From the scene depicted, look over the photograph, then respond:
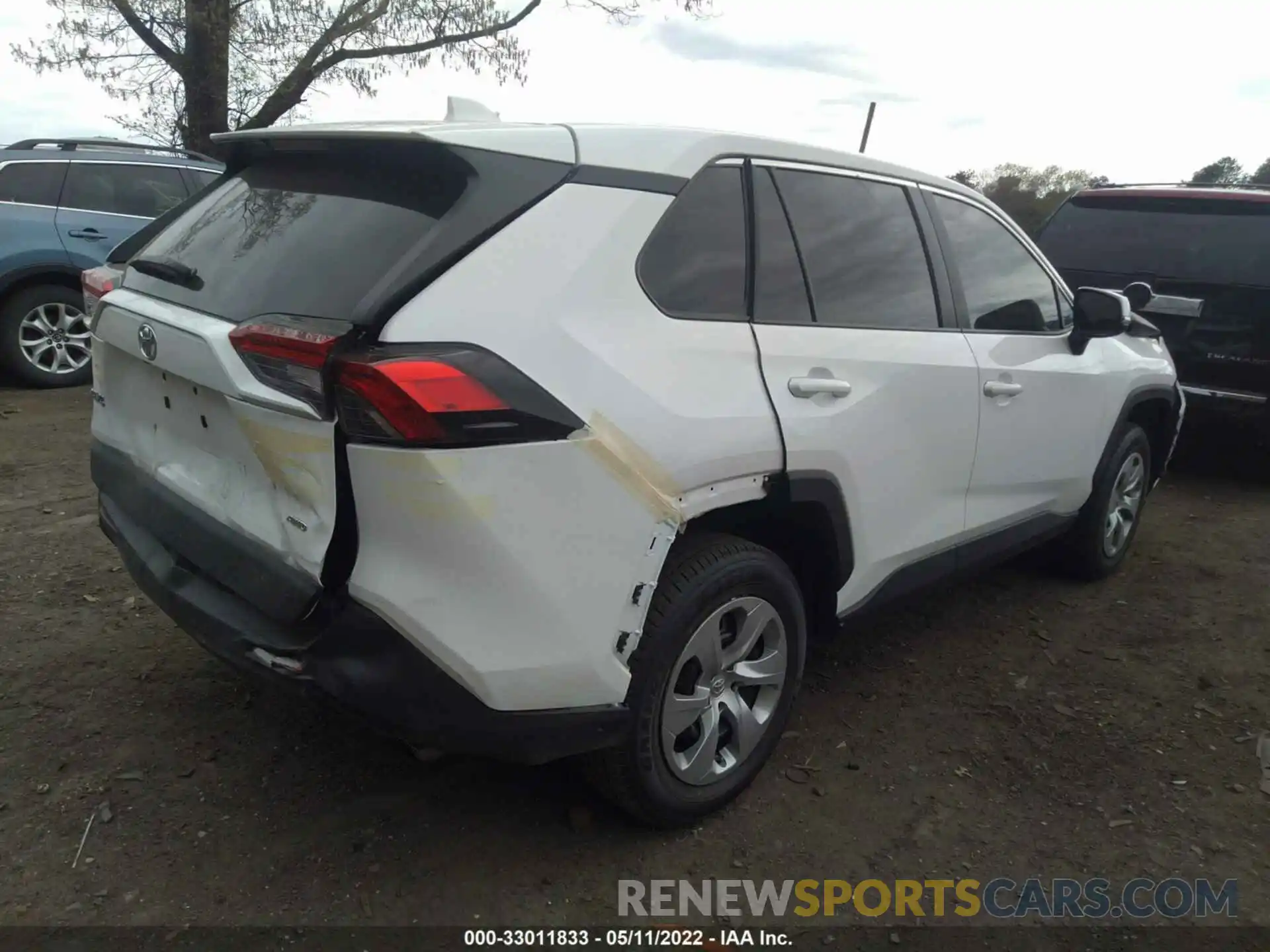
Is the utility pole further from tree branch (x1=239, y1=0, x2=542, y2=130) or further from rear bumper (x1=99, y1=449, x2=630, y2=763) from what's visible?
rear bumper (x1=99, y1=449, x2=630, y2=763)

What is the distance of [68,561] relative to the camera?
3.89m

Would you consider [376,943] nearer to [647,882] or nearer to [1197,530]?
[647,882]

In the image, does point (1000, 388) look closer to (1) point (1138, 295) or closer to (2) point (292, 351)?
(1) point (1138, 295)

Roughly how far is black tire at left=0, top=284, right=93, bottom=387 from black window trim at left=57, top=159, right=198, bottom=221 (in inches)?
23.7

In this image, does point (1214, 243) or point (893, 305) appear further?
point (1214, 243)

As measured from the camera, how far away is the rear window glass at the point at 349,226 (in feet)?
6.40

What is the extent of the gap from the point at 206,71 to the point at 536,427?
41.3ft

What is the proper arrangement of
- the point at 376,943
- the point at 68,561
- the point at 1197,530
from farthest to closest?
the point at 1197,530 < the point at 68,561 < the point at 376,943

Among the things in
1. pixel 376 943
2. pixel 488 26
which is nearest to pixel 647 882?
pixel 376 943

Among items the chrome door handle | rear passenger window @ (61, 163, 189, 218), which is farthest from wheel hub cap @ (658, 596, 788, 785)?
Result: rear passenger window @ (61, 163, 189, 218)

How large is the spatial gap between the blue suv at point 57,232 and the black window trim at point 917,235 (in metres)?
5.93

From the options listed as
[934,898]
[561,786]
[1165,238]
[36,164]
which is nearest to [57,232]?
[36,164]

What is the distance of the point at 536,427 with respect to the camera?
6.23ft

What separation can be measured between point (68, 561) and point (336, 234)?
2582 millimetres
